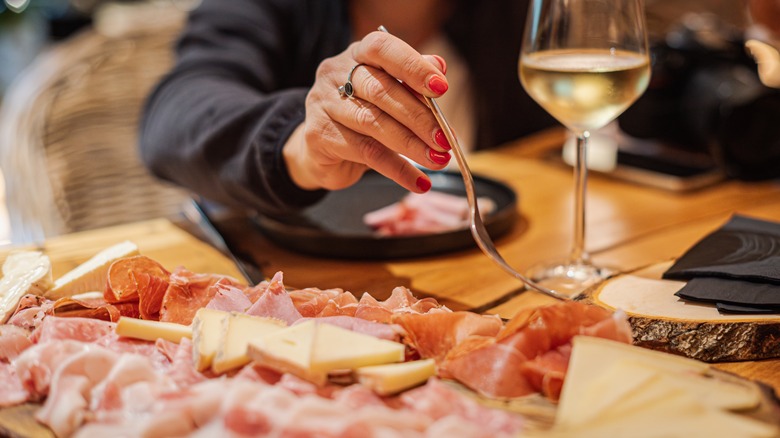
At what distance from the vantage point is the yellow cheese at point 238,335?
0.70 metres

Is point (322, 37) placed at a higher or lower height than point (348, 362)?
higher

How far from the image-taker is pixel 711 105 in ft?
5.20

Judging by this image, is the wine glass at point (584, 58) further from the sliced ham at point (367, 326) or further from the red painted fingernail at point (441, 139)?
the sliced ham at point (367, 326)

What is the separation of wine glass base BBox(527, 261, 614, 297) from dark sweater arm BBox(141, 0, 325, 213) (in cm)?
37

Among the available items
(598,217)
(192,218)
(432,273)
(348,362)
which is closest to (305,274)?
(432,273)

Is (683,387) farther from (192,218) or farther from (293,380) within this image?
(192,218)

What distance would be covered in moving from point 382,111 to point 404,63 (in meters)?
0.08

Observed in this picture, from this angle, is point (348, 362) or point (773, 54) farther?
point (773, 54)

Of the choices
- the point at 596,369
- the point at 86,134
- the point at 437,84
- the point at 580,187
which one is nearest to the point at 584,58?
the point at 580,187

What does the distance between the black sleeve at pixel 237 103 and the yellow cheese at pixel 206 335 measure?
0.46m

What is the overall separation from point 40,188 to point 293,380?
1.43m

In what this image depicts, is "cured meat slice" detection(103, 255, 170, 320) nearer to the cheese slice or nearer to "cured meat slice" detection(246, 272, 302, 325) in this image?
"cured meat slice" detection(246, 272, 302, 325)

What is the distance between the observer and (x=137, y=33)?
2.15m

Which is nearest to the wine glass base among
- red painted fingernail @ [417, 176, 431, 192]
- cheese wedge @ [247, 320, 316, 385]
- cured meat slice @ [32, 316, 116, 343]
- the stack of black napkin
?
the stack of black napkin
